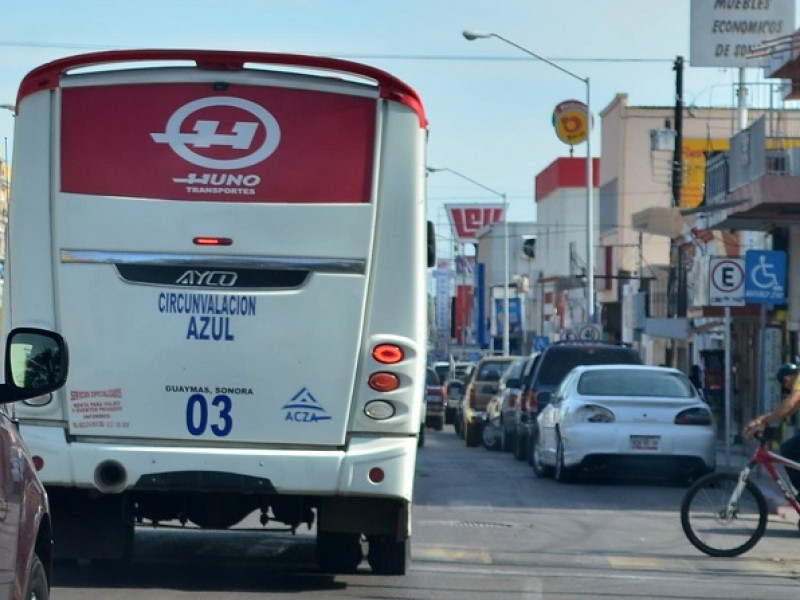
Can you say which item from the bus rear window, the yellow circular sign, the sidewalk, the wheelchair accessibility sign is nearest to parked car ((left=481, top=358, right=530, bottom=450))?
the sidewalk

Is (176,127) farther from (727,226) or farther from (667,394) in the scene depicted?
(727,226)

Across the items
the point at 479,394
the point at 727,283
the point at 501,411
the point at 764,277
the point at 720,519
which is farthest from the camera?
the point at 479,394

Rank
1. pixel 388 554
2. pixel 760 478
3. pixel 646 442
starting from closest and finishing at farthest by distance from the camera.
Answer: pixel 388 554 < pixel 646 442 < pixel 760 478

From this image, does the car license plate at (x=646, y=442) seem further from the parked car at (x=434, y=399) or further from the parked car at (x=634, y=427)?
the parked car at (x=434, y=399)

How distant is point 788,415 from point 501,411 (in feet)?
56.8

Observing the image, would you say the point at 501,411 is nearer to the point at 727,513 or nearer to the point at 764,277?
the point at 764,277

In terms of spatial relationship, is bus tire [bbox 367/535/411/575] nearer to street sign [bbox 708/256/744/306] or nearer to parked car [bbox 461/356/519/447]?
street sign [bbox 708/256/744/306]

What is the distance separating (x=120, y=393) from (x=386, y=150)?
2025 mm

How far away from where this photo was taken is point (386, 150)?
383 inches

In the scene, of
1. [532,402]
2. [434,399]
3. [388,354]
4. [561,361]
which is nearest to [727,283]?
[561,361]

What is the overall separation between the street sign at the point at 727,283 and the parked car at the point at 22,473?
58.0 feet

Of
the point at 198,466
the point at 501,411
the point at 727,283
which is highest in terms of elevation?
the point at 727,283

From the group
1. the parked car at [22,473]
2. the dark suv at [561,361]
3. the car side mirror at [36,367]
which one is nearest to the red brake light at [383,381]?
the parked car at [22,473]

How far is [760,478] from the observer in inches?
829
